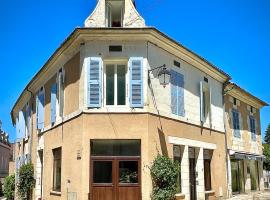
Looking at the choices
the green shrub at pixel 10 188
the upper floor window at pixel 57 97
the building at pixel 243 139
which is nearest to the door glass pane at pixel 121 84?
the upper floor window at pixel 57 97

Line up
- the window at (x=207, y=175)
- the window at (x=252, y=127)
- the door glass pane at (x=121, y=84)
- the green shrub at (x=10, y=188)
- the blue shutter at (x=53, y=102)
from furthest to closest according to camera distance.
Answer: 1. the green shrub at (x=10, y=188)
2. the window at (x=252, y=127)
3. the window at (x=207, y=175)
4. the blue shutter at (x=53, y=102)
5. the door glass pane at (x=121, y=84)

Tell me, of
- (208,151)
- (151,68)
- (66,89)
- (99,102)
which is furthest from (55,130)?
(208,151)

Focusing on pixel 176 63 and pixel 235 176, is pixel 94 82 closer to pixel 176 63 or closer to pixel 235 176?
pixel 176 63

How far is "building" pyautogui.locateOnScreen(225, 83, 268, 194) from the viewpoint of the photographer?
20.9m

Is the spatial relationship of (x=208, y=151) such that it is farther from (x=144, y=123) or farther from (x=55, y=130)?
(x=55, y=130)

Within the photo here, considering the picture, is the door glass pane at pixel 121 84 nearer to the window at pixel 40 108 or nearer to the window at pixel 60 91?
the window at pixel 60 91

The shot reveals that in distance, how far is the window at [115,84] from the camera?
13.8m

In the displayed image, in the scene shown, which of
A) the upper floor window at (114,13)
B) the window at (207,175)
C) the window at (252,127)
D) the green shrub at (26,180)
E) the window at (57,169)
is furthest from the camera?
the window at (252,127)

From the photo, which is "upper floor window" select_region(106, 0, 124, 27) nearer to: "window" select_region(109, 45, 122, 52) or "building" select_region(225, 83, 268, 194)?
"window" select_region(109, 45, 122, 52)

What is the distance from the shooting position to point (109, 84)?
13.9 metres

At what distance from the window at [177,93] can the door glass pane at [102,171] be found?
357 cm

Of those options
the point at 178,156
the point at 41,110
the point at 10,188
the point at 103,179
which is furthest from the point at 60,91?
the point at 10,188

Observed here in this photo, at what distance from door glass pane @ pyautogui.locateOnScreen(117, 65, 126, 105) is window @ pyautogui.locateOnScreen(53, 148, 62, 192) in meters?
3.69

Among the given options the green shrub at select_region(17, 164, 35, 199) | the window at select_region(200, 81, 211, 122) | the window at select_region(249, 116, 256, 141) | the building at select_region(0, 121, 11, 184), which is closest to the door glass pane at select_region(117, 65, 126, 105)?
the window at select_region(200, 81, 211, 122)
